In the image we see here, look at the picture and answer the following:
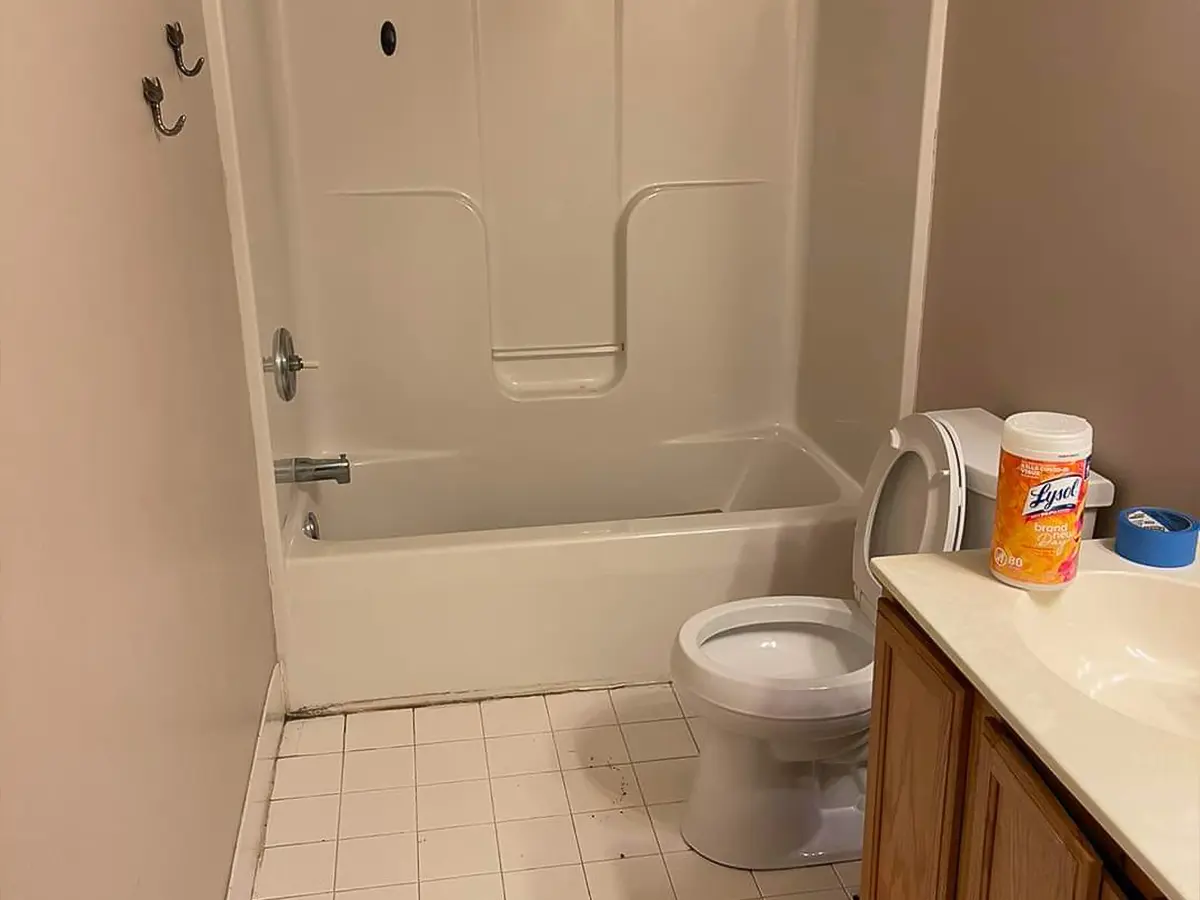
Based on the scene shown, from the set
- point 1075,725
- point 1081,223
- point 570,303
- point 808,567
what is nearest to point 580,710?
point 808,567

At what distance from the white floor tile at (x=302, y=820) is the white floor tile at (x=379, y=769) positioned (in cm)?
6

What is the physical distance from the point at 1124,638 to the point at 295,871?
145 centimetres

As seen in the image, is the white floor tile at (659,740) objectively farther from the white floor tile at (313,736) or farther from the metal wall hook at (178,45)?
the metal wall hook at (178,45)

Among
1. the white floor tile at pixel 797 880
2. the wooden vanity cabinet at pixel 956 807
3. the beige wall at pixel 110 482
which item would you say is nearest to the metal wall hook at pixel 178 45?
the beige wall at pixel 110 482

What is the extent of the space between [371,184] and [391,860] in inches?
64.2

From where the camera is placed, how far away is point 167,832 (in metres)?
1.41

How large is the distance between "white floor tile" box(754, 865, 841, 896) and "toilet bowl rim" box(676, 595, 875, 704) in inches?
13.8

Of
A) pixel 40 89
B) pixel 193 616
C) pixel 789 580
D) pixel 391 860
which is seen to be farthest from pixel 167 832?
pixel 789 580

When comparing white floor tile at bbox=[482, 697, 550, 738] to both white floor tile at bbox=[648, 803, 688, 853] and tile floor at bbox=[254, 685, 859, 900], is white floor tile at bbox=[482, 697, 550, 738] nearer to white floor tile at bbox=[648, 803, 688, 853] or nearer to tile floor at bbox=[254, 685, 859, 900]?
tile floor at bbox=[254, 685, 859, 900]

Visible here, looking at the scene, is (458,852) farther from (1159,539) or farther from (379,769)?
(1159,539)

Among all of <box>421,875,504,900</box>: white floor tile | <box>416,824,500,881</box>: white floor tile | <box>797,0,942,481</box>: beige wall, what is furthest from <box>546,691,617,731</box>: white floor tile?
<box>797,0,942,481</box>: beige wall

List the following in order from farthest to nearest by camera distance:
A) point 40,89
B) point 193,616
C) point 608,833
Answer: point 608,833 → point 193,616 → point 40,89

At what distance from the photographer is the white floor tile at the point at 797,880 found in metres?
1.94

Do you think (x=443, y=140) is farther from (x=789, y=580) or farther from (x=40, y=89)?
(x=40, y=89)
